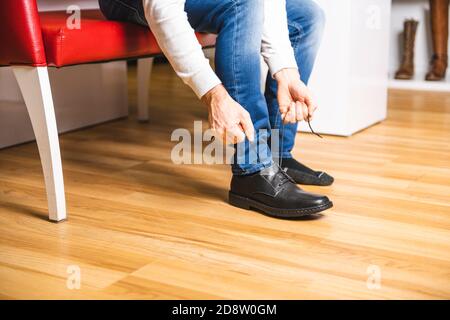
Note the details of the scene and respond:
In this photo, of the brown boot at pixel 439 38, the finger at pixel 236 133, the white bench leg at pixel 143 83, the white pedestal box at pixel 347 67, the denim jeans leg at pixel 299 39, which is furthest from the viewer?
the brown boot at pixel 439 38

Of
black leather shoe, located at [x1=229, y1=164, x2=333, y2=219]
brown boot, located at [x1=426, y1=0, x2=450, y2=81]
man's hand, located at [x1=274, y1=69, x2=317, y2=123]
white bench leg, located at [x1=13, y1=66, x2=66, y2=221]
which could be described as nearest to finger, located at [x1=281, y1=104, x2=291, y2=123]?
man's hand, located at [x1=274, y1=69, x2=317, y2=123]

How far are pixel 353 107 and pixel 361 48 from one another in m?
0.19

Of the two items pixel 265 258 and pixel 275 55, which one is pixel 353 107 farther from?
pixel 265 258

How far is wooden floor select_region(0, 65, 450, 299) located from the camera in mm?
1008

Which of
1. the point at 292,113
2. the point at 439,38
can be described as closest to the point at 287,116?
the point at 292,113

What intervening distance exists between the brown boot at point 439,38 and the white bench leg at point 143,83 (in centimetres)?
152

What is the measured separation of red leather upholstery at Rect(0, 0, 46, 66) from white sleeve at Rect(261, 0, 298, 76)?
0.45 metres

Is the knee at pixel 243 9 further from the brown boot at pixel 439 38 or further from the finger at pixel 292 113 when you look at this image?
the brown boot at pixel 439 38

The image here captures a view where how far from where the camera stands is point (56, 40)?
4.11 ft

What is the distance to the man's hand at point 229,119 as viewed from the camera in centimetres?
117

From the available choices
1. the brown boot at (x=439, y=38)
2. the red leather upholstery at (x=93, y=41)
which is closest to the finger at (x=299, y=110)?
the red leather upholstery at (x=93, y=41)

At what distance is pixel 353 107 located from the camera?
2.06m

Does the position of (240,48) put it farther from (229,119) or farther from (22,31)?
(22,31)
